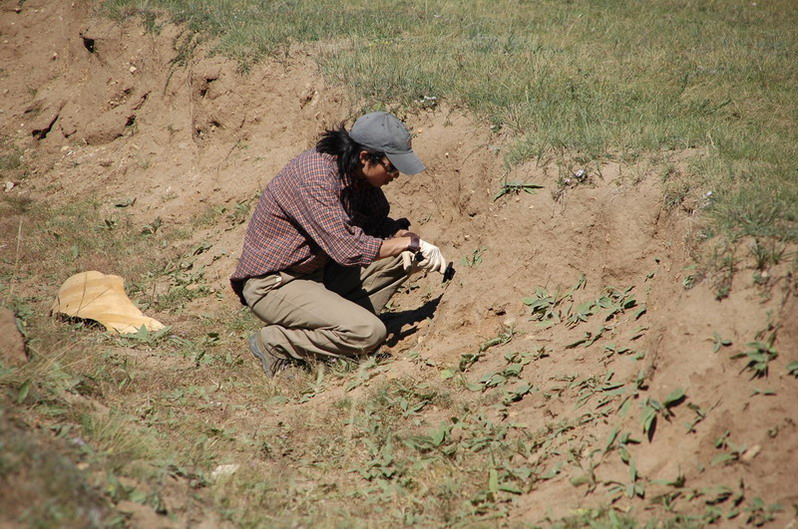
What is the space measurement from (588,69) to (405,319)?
288cm

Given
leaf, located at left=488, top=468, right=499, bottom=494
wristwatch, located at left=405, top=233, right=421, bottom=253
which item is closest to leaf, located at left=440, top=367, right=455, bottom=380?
wristwatch, located at left=405, top=233, right=421, bottom=253

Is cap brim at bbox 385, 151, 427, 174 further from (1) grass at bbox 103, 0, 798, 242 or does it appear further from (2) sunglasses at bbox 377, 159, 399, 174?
(1) grass at bbox 103, 0, 798, 242

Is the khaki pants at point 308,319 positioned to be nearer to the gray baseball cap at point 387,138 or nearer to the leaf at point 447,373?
the leaf at point 447,373

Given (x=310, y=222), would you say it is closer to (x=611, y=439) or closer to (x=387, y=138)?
(x=387, y=138)

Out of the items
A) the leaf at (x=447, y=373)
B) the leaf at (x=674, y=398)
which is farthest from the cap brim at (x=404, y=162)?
the leaf at (x=674, y=398)

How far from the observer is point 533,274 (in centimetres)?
457

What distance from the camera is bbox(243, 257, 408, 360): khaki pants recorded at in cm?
443

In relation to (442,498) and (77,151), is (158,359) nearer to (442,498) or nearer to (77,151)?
(442,498)

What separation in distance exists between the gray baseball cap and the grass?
1.07 meters

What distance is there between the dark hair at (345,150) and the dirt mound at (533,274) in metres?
1.17

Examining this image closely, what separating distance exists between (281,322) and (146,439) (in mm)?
1351

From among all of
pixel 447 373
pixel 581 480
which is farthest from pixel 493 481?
pixel 447 373

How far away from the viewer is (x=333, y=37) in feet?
24.2

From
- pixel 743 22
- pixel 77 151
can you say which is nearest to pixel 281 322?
pixel 77 151
